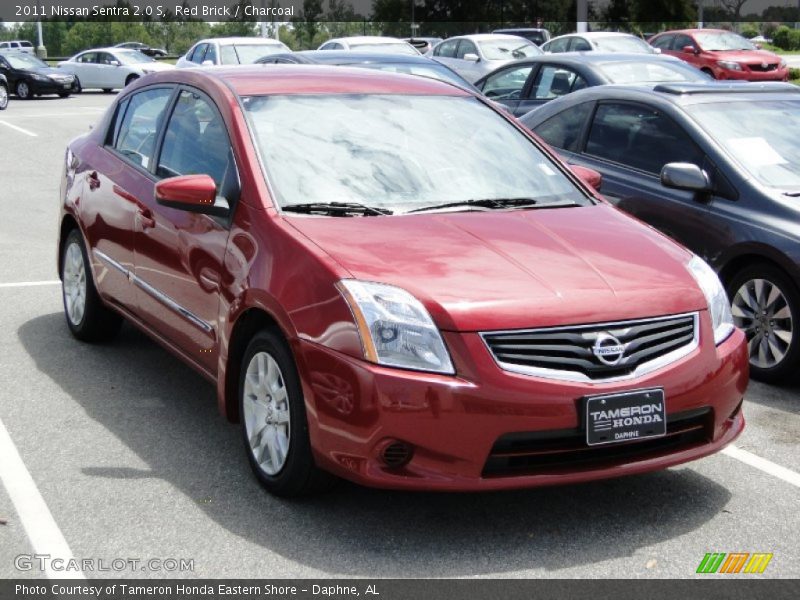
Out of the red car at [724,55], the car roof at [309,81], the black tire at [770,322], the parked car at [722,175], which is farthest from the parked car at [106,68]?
the black tire at [770,322]

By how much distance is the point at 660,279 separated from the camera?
4.85m

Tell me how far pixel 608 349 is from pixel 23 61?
32.5 meters

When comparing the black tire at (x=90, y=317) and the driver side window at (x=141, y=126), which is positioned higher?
the driver side window at (x=141, y=126)

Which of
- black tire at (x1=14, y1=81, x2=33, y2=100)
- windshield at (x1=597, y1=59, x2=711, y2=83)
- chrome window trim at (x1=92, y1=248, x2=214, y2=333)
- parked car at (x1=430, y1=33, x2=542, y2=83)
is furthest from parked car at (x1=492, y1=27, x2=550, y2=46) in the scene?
chrome window trim at (x1=92, y1=248, x2=214, y2=333)

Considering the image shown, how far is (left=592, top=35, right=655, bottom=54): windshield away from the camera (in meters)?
23.0

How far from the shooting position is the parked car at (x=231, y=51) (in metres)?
24.9

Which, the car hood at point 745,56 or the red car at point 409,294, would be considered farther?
the car hood at point 745,56

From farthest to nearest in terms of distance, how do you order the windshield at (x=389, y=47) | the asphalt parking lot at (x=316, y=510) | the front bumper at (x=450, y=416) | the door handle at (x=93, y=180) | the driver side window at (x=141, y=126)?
the windshield at (x=389, y=47) < the door handle at (x=93, y=180) < the driver side window at (x=141, y=126) < the asphalt parking lot at (x=316, y=510) < the front bumper at (x=450, y=416)

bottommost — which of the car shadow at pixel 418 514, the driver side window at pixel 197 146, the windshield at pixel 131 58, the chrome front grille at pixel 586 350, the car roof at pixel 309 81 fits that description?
the windshield at pixel 131 58

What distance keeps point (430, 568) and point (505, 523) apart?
517 mm

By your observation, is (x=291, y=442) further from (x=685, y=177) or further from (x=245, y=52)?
(x=245, y=52)

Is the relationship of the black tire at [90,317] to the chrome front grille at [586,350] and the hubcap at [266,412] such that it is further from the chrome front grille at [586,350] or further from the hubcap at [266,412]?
the chrome front grille at [586,350]

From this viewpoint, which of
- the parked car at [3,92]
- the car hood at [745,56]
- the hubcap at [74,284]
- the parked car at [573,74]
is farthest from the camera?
the parked car at [3,92]

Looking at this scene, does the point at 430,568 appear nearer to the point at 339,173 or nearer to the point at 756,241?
the point at 339,173
